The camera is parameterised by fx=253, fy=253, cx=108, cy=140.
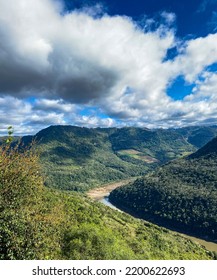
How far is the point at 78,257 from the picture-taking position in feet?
134

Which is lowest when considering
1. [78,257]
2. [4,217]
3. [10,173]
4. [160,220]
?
[160,220]

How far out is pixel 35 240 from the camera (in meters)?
30.5

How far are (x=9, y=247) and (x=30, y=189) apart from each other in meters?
15.3

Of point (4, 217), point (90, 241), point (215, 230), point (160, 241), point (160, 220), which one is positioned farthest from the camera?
point (160, 220)

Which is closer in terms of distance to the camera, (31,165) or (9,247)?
(9,247)

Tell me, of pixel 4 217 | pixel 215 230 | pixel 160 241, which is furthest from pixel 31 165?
pixel 215 230

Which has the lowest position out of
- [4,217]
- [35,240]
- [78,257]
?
[78,257]

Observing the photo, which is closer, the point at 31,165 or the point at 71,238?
the point at 31,165

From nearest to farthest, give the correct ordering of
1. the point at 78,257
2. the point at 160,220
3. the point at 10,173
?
the point at 10,173, the point at 78,257, the point at 160,220

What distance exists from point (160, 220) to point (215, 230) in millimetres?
40104
